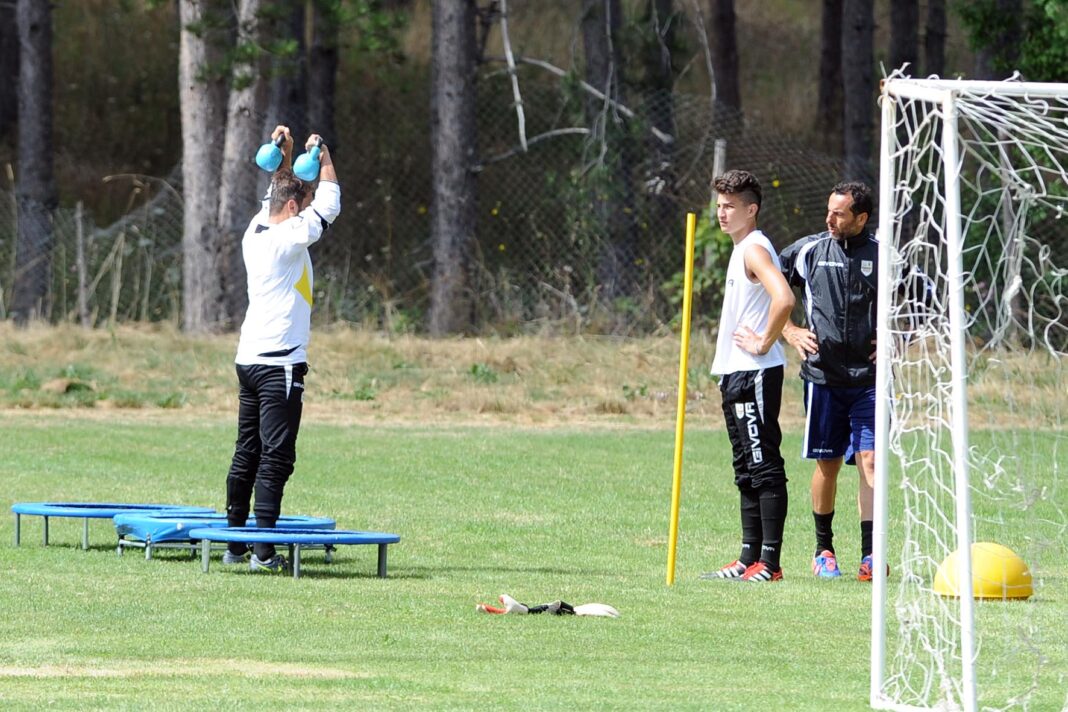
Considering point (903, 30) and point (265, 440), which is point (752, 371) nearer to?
point (265, 440)

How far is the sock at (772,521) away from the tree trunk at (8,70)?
27.7 meters

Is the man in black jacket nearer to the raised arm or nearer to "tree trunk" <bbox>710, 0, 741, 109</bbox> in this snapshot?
the raised arm

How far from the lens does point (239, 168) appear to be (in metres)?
24.5

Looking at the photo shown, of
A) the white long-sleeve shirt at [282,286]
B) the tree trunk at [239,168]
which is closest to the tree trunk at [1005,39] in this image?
the tree trunk at [239,168]

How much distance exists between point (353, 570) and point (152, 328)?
15198mm

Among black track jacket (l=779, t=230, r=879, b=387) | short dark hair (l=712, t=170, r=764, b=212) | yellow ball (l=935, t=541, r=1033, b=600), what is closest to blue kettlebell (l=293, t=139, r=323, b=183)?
short dark hair (l=712, t=170, r=764, b=212)

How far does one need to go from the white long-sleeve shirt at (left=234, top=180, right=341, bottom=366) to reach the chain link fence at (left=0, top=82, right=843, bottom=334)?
13.4 metres

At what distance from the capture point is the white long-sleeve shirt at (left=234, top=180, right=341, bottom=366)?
31.3ft

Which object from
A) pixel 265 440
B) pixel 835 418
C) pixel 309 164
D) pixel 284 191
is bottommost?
pixel 265 440

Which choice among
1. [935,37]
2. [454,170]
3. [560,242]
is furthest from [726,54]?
[454,170]

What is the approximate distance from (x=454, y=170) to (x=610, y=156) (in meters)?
2.19

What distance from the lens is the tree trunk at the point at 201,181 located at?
24.6 metres

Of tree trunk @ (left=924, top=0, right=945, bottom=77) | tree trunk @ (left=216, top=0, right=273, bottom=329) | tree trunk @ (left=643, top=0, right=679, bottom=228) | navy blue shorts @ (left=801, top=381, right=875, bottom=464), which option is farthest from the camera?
tree trunk @ (left=924, top=0, right=945, bottom=77)

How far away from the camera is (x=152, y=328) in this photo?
80.2 ft
